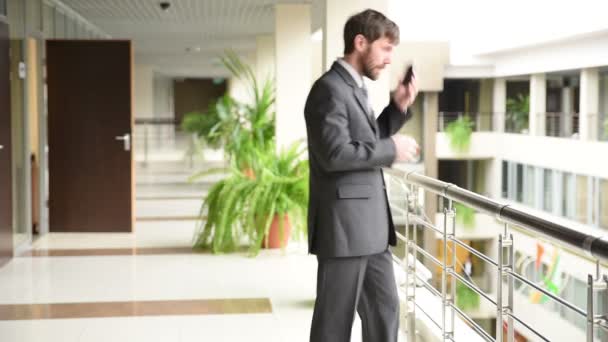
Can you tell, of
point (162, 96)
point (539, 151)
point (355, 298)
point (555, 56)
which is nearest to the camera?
point (355, 298)

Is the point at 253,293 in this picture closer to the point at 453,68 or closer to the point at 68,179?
the point at 68,179

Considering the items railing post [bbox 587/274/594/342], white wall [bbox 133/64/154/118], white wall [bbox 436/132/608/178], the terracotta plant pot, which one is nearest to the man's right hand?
railing post [bbox 587/274/594/342]

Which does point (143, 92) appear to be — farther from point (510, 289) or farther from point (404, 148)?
point (510, 289)

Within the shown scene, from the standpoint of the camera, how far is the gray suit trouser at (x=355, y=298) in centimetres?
288

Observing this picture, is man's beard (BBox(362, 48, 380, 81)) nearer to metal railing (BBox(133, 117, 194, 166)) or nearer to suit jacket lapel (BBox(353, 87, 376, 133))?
suit jacket lapel (BBox(353, 87, 376, 133))

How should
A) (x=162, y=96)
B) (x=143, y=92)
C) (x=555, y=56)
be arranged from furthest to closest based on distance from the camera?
(x=162, y=96) → (x=143, y=92) → (x=555, y=56)

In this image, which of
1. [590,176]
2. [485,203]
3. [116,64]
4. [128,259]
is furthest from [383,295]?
[590,176]

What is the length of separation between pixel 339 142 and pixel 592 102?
2622 centimetres

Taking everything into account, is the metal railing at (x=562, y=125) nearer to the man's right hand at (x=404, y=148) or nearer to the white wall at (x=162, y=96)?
the white wall at (x=162, y=96)

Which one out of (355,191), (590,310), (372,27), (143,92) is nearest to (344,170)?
(355,191)

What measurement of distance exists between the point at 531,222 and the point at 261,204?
459 cm

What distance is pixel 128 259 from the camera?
22.6 feet

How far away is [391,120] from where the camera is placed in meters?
2.99

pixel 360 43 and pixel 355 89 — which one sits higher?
pixel 360 43
